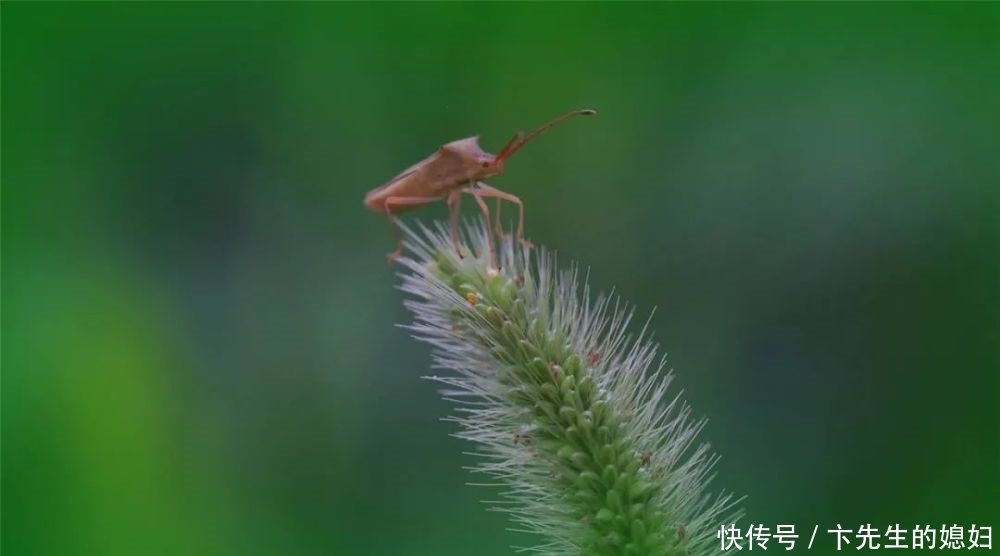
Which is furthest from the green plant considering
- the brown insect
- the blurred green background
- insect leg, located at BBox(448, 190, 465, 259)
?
the blurred green background

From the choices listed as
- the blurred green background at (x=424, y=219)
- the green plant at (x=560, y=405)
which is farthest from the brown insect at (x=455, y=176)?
the blurred green background at (x=424, y=219)

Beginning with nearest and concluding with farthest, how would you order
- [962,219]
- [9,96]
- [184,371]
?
[962,219] → [184,371] → [9,96]

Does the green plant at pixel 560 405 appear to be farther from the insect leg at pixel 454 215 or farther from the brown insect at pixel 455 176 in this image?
the brown insect at pixel 455 176

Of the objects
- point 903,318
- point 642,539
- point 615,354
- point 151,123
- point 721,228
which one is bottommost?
point 642,539

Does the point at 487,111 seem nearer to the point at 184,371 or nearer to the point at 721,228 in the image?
the point at 721,228

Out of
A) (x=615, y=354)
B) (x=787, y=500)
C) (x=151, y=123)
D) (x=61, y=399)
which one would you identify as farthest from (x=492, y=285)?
(x=151, y=123)

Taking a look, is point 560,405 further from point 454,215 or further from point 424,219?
point 424,219
